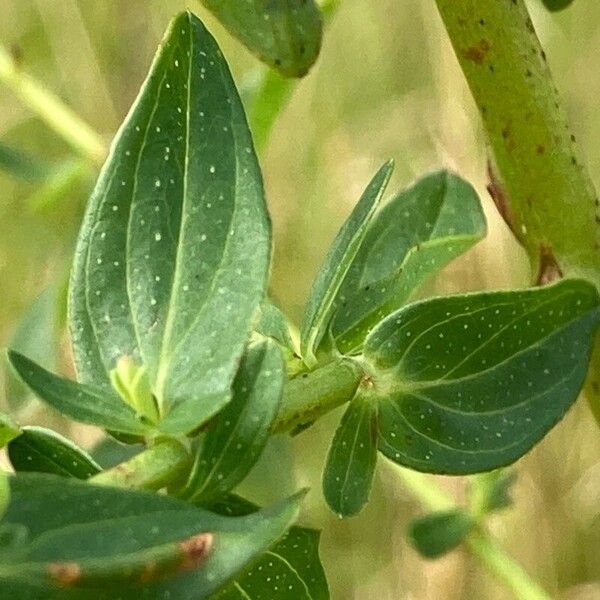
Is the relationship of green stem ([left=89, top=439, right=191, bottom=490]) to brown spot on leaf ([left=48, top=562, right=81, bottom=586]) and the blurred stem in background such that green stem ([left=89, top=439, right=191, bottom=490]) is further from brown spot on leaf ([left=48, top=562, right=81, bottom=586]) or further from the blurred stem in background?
the blurred stem in background

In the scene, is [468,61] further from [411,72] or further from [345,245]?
[411,72]

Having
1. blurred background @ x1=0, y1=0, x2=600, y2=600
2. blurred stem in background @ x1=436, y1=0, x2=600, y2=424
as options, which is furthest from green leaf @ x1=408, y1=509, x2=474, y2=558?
blurred background @ x1=0, y1=0, x2=600, y2=600

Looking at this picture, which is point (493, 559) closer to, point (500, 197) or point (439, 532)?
point (439, 532)

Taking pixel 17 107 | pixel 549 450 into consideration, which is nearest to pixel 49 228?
pixel 17 107

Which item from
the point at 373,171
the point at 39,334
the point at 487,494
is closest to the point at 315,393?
the point at 487,494

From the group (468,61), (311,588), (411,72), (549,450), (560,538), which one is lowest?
(560,538)

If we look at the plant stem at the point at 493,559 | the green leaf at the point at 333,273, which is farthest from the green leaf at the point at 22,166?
the green leaf at the point at 333,273

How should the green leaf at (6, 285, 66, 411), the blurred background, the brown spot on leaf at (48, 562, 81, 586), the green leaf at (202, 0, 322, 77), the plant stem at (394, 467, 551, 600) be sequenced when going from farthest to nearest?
1. the blurred background
2. the green leaf at (6, 285, 66, 411)
3. the plant stem at (394, 467, 551, 600)
4. the green leaf at (202, 0, 322, 77)
5. the brown spot on leaf at (48, 562, 81, 586)
